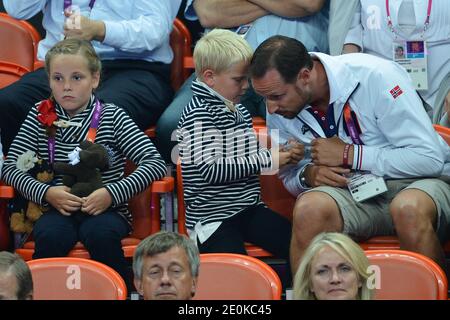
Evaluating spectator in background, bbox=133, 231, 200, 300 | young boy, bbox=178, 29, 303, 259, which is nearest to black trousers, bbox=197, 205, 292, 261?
young boy, bbox=178, 29, 303, 259

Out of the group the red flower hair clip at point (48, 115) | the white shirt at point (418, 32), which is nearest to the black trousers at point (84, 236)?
the red flower hair clip at point (48, 115)

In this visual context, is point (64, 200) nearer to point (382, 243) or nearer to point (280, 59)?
point (280, 59)

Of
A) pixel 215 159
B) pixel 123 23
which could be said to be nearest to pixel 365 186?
pixel 215 159

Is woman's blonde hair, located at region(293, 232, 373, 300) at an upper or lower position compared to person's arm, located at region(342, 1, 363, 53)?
lower

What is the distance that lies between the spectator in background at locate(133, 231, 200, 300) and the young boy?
28.0 inches

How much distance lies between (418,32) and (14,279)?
7.44ft

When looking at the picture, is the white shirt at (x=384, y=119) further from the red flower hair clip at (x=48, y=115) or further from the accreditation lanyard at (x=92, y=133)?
the red flower hair clip at (x=48, y=115)

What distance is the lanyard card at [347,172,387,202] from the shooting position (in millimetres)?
Result: 4492

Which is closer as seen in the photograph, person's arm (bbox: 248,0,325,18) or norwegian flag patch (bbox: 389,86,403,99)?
norwegian flag patch (bbox: 389,86,403,99)

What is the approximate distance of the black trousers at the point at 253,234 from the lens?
178 inches

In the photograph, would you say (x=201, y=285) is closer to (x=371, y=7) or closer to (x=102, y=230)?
(x=102, y=230)

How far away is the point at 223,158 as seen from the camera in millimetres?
4543

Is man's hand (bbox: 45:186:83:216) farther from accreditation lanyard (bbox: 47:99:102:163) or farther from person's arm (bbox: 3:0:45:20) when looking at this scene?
person's arm (bbox: 3:0:45:20)
